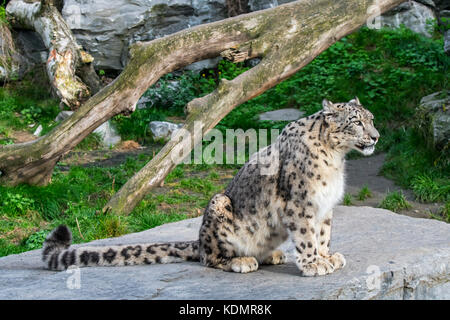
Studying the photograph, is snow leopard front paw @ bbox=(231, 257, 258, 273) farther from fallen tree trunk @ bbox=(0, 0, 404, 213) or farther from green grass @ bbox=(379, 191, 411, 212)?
green grass @ bbox=(379, 191, 411, 212)

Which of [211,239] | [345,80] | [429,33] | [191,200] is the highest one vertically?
[429,33]

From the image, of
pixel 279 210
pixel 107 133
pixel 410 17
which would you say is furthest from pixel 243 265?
pixel 410 17

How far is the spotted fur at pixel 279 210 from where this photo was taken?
4.15m

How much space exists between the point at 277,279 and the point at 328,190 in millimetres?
729

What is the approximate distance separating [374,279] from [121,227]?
3325 mm

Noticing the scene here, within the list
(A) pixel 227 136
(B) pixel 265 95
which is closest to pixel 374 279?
Answer: (A) pixel 227 136

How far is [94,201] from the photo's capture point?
7906mm

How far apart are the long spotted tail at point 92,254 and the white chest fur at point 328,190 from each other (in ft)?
4.29

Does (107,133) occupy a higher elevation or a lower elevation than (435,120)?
lower

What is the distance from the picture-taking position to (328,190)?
4.15 metres

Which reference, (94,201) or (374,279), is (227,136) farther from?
(374,279)

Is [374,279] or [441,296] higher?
[374,279]

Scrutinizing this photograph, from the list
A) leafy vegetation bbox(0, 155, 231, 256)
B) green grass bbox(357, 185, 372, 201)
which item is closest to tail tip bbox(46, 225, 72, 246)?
leafy vegetation bbox(0, 155, 231, 256)

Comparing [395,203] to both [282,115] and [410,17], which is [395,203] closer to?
[282,115]
